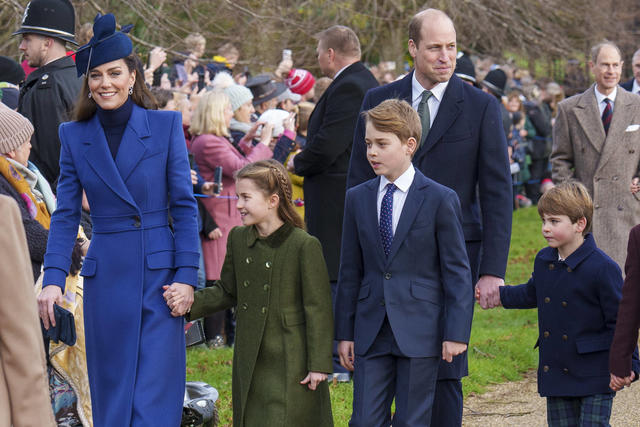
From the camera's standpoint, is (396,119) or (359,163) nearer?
(396,119)

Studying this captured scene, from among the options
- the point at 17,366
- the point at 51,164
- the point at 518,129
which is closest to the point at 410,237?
the point at 17,366

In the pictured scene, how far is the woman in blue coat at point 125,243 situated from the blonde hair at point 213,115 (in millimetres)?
3856

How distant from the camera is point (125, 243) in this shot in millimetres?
4934

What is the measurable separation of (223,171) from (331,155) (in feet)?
5.54

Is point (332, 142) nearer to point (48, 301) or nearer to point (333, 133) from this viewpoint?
point (333, 133)

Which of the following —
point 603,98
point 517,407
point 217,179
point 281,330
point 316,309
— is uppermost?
point 603,98

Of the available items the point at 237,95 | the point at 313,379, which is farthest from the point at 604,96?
the point at 313,379

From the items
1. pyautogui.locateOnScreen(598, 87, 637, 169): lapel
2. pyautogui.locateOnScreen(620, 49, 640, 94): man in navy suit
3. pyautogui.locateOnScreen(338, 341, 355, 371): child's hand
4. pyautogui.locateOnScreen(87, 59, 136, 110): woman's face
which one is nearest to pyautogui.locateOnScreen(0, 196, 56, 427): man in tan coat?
pyautogui.locateOnScreen(87, 59, 136, 110): woman's face

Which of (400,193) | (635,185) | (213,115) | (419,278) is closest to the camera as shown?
(419,278)

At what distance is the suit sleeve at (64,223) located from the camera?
16.2ft

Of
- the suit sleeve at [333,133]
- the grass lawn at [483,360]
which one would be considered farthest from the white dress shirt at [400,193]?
the suit sleeve at [333,133]

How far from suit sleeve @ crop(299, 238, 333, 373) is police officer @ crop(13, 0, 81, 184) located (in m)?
2.62

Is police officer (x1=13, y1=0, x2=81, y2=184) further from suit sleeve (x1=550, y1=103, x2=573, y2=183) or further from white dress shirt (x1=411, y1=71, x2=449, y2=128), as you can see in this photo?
suit sleeve (x1=550, y1=103, x2=573, y2=183)

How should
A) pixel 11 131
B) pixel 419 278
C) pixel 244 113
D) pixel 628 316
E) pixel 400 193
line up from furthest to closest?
pixel 244 113 → pixel 11 131 → pixel 400 193 → pixel 419 278 → pixel 628 316
